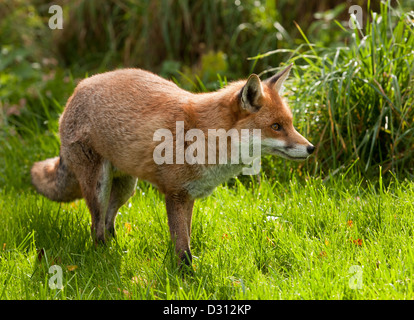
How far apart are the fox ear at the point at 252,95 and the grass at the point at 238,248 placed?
1.00 metres

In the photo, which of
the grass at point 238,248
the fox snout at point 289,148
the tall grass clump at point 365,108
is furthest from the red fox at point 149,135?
→ the tall grass clump at point 365,108

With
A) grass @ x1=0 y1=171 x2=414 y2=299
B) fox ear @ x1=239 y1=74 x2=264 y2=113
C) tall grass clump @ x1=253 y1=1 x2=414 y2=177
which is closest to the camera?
grass @ x1=0 y1=171 x2=414 y2=299

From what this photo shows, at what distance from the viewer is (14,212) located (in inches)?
194

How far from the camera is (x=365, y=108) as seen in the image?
538 cm

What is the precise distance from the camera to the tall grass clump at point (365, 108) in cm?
517

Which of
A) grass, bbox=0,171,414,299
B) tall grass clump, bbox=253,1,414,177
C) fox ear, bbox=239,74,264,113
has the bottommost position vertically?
grass, bbox=0,171,414,299

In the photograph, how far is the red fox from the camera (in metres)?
3.90

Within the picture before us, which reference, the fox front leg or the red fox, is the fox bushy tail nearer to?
the red fox

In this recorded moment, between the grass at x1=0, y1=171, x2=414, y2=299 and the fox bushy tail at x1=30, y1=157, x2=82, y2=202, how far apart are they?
0.15 m

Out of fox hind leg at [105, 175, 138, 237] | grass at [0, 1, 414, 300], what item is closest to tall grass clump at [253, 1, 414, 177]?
grass at [0, 1, 414, 300]

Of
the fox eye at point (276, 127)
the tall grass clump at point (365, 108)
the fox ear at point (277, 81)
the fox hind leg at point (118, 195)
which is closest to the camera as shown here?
the fox eye at point (276, 127)

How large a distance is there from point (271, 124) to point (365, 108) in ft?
6.21

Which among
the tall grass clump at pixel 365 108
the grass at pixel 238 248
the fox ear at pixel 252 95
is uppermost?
the fox ear at pixel 252 95

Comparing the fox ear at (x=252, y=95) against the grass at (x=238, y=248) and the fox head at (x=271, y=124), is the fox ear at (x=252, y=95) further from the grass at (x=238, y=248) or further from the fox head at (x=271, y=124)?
the grass at (x=238, y=248)
